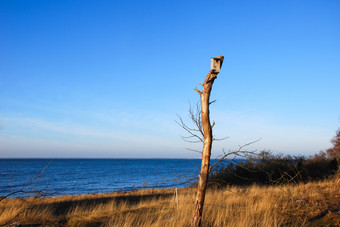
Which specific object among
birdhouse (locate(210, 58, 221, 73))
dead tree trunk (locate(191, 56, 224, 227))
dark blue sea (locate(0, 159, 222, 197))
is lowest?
dark blue sea (locate(0, 159, 222, 197))

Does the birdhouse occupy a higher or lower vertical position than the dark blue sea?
higher

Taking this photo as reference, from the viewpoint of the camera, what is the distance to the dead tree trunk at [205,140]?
5.10 metres

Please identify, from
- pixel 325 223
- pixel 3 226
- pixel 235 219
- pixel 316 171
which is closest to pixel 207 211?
pixel 235 219

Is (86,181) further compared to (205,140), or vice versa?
(86,181)

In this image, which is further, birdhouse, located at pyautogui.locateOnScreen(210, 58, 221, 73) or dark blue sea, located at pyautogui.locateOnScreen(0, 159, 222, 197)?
dark blue sea, located at pyautogui.locateOnScreen(0, 159, 222, 197)

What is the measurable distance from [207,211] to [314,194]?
3842mm

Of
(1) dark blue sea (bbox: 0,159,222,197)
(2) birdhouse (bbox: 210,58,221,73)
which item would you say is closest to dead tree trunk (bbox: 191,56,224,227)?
(2) birdhouse (bbox: 210,58,221,73)

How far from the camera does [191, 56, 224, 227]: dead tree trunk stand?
5.10 meters

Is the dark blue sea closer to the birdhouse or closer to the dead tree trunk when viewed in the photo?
the dead tree trunk

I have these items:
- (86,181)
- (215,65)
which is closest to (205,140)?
(215,65)

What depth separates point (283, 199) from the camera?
29.3 ft

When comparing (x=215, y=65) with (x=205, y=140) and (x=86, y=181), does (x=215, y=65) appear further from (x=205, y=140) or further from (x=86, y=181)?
(x=86, y=181)

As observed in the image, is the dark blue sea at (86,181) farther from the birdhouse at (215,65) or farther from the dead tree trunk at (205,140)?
the birdhouse at (215,65)

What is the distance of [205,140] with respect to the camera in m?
5.22
